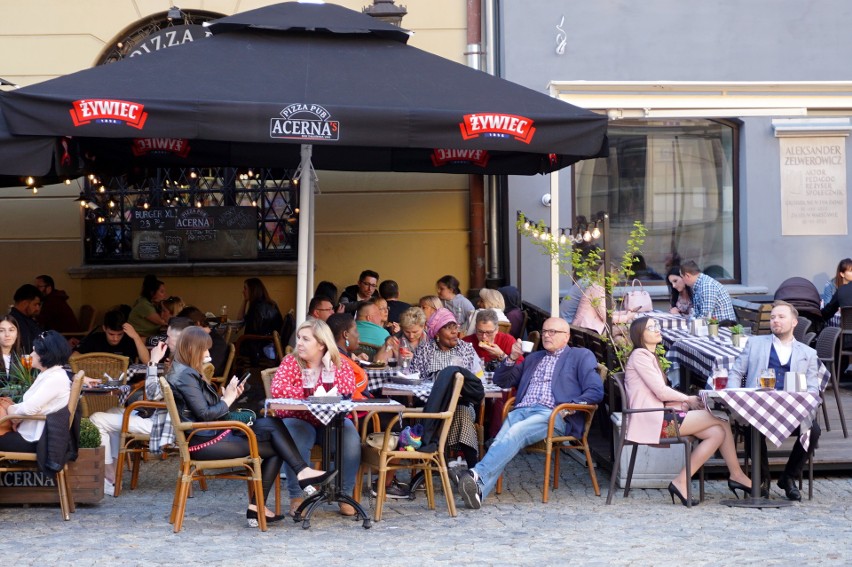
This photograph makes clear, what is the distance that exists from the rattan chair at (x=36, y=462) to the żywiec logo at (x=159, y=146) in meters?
3.19

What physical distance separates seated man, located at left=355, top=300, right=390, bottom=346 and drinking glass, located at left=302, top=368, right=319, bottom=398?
86.9 inches

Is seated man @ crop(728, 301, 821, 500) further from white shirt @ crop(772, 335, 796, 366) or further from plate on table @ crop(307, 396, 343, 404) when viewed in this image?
plate on table @ crop(307, 396, 343, 404)

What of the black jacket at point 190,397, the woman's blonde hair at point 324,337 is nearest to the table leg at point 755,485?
the woman's blonde hair at point 324,337

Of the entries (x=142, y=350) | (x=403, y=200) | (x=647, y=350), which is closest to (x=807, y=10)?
(x=403, y=200)

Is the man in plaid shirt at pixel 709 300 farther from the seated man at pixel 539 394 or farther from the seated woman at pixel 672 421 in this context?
the seated woman at pixel 672 421

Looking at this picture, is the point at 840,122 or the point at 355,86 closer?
the point at 355,86

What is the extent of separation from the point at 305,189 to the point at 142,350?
6.67ft

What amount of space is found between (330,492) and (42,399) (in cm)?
185

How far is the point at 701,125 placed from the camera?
1348 centimetres

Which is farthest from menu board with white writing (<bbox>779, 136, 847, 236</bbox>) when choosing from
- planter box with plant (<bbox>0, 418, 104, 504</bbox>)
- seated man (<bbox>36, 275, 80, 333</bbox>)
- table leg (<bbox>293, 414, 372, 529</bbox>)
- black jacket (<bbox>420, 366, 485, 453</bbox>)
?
planter box with plant (<bbox>0, 418, 104, 504</bbox>)

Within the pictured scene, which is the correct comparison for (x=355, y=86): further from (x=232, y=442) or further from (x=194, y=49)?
(x=232, y=442)

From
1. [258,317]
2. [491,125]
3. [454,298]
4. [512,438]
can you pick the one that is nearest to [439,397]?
[512,438]

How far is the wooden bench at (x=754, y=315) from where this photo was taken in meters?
11.0

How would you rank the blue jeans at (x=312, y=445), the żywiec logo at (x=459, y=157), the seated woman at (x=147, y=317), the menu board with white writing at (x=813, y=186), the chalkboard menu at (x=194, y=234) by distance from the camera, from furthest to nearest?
the chalkboard menu at (x=194, y=234) → the menu board with white writing at (x=813, y=186) → the seated woman at (x=147, y=317) → the żywiec logo at (x=459, y=157) → the blue jeans at (x=312, y=445)
